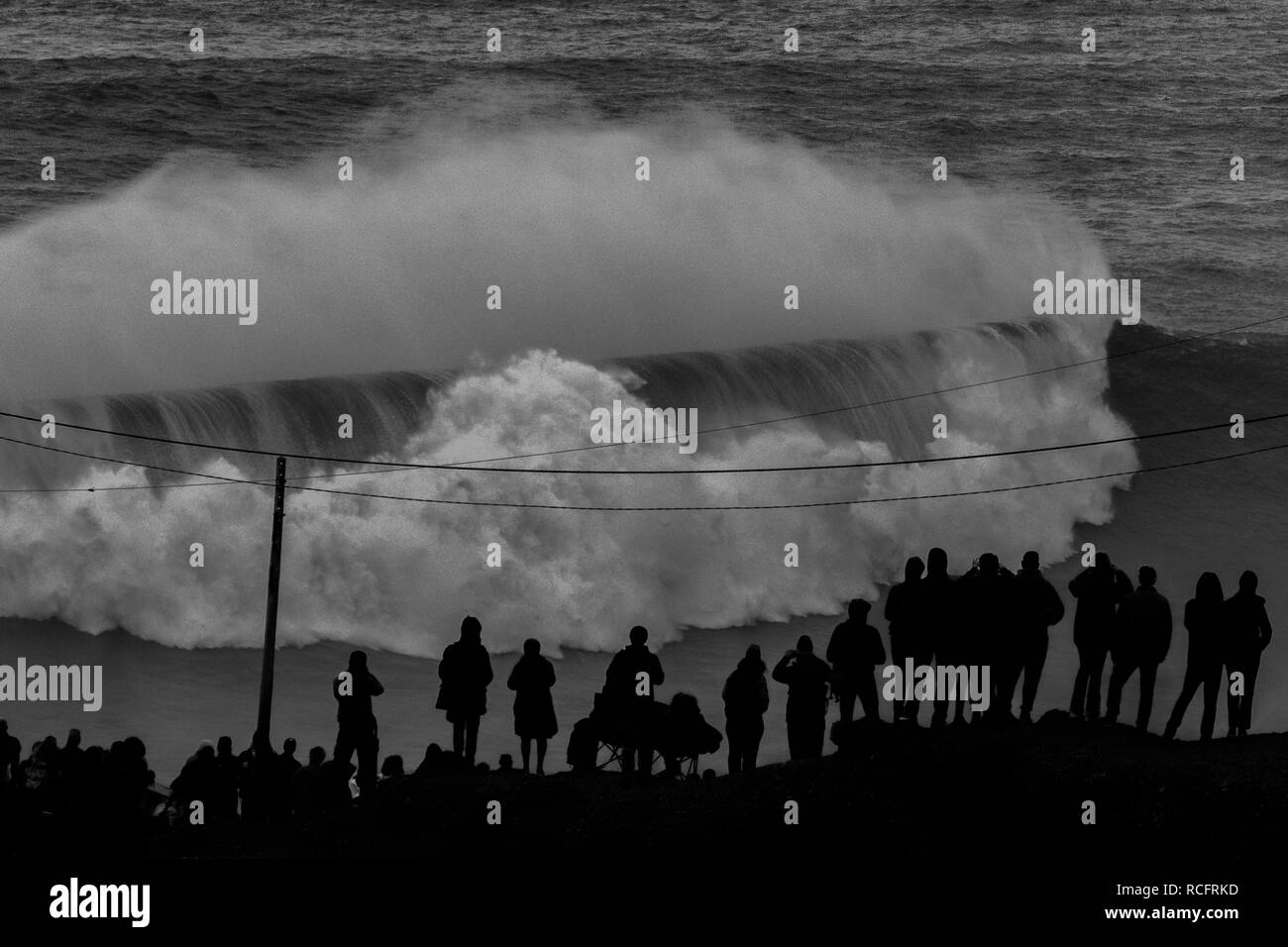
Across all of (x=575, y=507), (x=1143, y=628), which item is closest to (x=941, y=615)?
(x=1143, y=628)

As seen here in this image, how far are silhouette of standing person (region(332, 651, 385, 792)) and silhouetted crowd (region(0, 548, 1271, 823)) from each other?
1 centimetres

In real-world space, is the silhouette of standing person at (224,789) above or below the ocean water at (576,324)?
Result: below

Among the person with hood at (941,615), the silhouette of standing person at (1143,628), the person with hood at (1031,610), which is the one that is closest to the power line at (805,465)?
the person with hood at (941,615)

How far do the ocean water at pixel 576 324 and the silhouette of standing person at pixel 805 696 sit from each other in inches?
264

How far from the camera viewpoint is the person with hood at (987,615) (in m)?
13.7

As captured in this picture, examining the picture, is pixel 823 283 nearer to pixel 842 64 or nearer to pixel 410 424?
pixel 410 424

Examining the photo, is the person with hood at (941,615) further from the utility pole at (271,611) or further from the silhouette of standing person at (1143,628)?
the utility pole at (271,611)

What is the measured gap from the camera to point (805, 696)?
46.1 ft

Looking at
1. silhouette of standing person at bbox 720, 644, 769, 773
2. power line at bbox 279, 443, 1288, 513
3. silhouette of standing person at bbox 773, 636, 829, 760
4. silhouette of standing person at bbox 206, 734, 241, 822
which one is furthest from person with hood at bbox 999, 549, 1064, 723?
power line at bbox 279, 443, 1288, 513

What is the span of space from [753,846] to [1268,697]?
12.7 m

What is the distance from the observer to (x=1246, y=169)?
51.6 metres

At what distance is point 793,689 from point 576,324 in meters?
19.4

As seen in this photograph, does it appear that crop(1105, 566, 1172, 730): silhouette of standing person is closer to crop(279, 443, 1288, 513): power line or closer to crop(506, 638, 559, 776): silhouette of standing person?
crop(506, 638, 559, 776): silhouette of standing person

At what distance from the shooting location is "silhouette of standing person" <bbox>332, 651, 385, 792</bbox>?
1427cm
